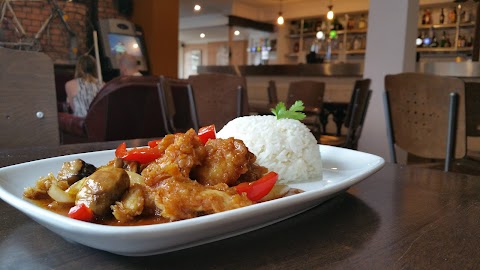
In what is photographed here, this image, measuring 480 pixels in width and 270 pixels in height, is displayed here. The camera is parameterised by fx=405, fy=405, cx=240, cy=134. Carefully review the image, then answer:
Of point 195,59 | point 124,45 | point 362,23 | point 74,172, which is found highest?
point 362,23

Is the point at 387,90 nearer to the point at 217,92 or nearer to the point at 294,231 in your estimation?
the point at 217,92

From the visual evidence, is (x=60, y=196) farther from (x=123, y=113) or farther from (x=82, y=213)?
(x=123, y=113)

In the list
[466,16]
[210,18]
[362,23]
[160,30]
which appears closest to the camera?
[160,30]

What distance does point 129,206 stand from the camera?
45cm

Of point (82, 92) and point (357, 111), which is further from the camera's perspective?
point (82, 92)

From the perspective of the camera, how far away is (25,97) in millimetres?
1596

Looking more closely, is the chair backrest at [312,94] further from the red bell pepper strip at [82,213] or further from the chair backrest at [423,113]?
the red bell pepper strip at [82,213]

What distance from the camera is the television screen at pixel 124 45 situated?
691 cm

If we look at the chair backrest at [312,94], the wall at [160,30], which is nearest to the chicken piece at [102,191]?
the chair backrest at [312,94]

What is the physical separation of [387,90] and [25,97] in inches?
71.2

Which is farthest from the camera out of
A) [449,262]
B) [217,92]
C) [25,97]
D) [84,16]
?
[84,16]

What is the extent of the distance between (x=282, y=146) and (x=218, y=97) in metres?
2.09

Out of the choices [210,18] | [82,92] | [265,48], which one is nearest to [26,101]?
[82,92]

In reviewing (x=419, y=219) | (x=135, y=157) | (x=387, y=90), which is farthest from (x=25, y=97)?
(x=387, y=90)
